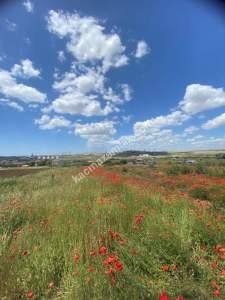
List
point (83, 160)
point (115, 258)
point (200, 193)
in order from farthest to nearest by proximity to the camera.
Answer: point (83, 160) < point (200, 193) < point (115, 258)

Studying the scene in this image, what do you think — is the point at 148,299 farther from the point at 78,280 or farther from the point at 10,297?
the point at 10,297

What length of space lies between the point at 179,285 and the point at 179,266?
38 cm

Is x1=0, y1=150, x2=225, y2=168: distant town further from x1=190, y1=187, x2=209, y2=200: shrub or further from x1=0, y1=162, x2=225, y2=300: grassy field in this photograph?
x1=0, y1=162, x2=225, y2=300: grassy field

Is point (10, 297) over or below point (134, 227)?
below

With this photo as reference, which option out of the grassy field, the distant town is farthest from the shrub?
the distant town

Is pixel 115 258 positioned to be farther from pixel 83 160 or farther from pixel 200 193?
pixel 83 160

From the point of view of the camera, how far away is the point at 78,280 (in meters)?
2.17

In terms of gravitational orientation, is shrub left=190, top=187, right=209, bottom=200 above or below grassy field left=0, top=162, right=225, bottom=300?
below

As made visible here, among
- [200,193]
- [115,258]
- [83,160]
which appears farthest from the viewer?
[83,160]

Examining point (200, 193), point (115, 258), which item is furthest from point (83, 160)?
point (115, 258)

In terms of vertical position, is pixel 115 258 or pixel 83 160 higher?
pixel 115 258

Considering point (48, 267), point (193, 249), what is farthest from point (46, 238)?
point (193, 249)

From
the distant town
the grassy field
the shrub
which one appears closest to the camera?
the grassy field

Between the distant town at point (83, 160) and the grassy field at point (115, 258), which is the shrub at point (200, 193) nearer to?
the grassy field at point (115, 258)
